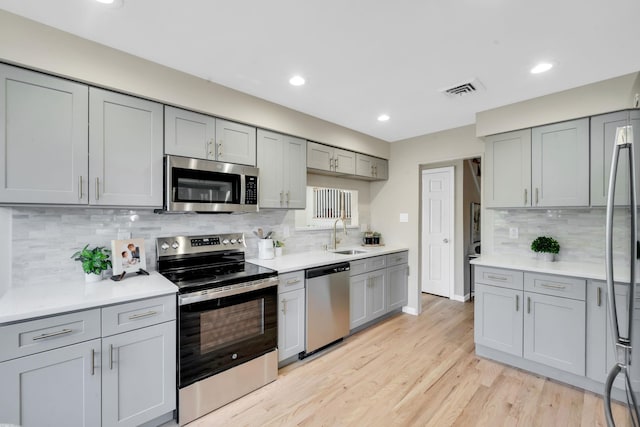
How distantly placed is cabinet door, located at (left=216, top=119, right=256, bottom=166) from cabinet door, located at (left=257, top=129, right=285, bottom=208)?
0.09 metres

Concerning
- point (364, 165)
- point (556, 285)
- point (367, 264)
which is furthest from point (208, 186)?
point (556, 285)

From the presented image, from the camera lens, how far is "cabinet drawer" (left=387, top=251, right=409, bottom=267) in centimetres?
378

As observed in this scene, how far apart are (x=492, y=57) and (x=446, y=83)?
1.39ft

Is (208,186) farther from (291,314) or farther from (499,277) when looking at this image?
(499,277)

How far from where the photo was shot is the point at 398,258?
3926 mm

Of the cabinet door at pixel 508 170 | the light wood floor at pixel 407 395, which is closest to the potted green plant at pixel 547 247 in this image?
the cabinet door at pixel 508 170

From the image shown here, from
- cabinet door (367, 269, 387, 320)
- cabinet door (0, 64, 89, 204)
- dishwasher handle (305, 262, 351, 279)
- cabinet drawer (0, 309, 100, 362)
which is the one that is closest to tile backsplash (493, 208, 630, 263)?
cabinet door (367, 269, 387, 320)

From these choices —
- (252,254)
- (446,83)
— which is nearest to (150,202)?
(252,254)

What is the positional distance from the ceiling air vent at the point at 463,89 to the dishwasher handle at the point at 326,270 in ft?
6.25

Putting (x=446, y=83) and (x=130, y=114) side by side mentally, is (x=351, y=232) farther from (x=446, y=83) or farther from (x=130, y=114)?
(x=130, y=114)

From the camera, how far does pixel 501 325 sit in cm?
275

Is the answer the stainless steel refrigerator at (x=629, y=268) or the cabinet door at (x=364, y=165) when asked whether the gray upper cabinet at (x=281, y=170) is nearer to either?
the cabinet door at (x=364, y=165)

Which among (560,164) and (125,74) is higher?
(125,74)

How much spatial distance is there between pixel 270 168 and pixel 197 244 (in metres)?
0.97
